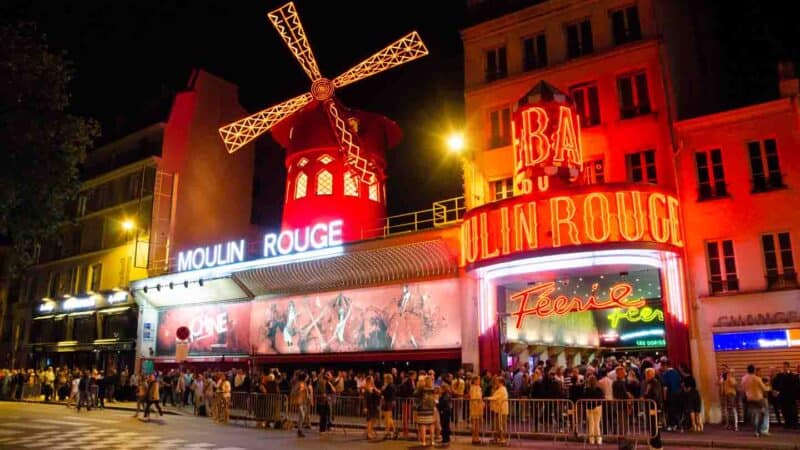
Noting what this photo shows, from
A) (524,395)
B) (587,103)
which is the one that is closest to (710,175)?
(587,103)

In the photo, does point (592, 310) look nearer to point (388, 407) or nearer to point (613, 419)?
point (613, 419)

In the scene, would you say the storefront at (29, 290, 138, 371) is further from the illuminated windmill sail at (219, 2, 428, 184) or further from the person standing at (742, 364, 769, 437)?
the person standing at (742, 364, 769, 437)

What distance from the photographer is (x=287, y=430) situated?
16812 mm

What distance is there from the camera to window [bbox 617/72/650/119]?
65.2 feet

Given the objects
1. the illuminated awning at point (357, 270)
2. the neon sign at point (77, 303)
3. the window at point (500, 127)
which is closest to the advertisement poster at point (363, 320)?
the illuminated awning at point (357, 270)

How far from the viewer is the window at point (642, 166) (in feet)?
63.9

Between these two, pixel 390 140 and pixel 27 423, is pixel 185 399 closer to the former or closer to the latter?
pixel 27 423

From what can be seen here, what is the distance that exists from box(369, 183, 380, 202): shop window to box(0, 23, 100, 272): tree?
1288 centimetres

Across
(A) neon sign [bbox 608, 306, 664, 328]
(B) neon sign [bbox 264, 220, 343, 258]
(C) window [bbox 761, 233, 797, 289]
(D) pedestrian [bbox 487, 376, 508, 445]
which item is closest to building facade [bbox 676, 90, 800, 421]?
(C) window [bbox 761, 233, 797, 289]

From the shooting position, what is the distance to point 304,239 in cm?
2562

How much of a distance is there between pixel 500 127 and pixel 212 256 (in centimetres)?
1483

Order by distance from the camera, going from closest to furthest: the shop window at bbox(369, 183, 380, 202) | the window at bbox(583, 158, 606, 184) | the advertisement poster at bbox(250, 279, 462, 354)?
the window at bbox(583, 158, 606, 184) → the advertisement poster at bbox(250, 279, 462, 354) → the shop window at bbox(369, 183, 380, 202)

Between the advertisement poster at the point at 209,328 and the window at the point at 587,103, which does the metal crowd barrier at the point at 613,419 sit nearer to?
the window at the point at 587,103

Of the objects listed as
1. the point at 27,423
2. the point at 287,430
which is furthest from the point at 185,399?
the point at 287,430
